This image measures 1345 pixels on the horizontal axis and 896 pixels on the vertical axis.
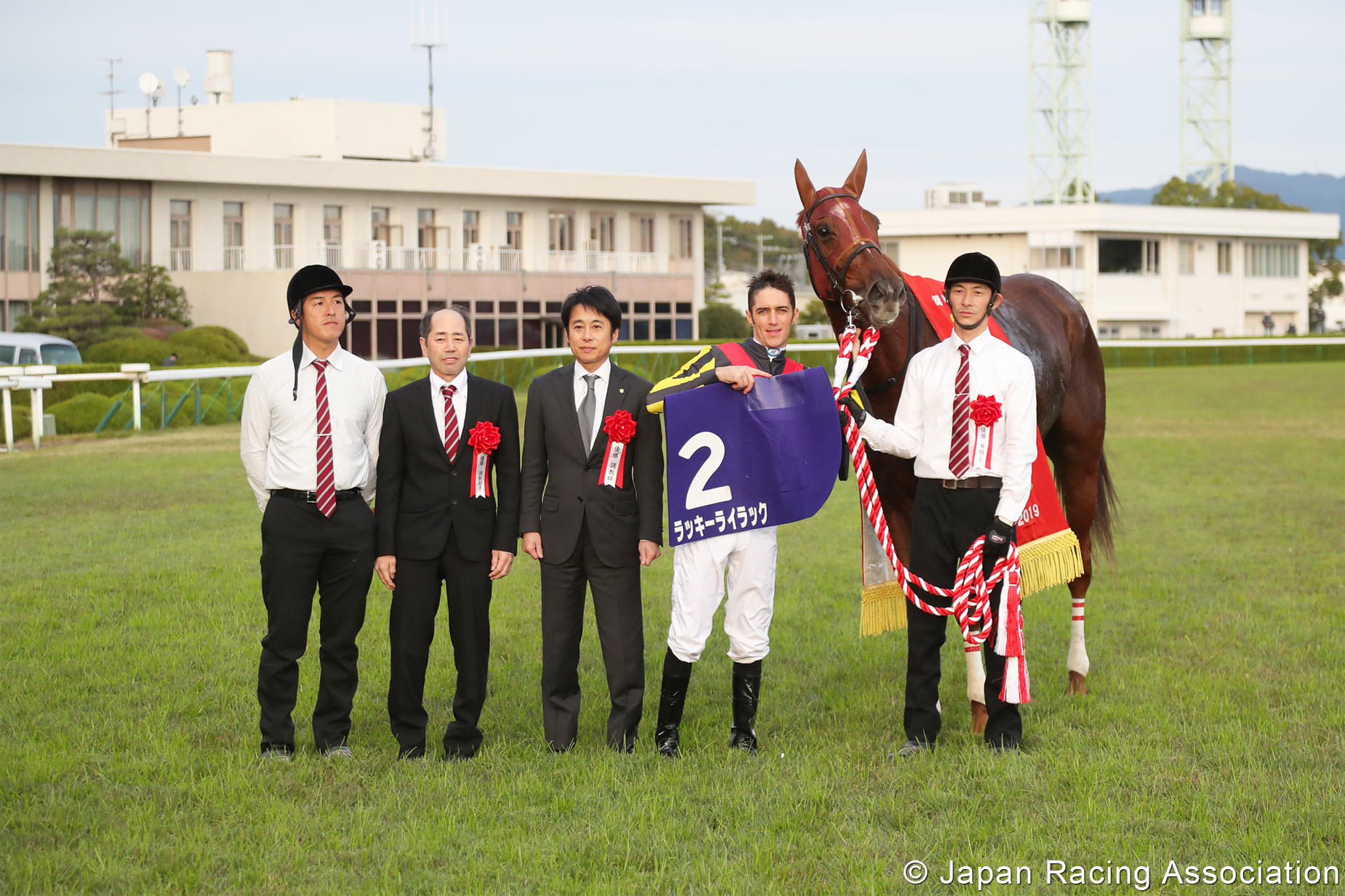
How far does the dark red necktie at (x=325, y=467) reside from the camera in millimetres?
4750

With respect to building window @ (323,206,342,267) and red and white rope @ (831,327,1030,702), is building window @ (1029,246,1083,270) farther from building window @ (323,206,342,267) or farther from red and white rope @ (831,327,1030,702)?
red and white rope @ (831,327,1030,702)

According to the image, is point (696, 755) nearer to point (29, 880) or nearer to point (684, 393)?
point (684, 393)

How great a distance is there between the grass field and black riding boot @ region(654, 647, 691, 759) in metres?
0.16

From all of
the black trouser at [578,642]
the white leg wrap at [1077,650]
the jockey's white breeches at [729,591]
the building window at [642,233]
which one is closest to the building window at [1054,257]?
the building window at [642,233]

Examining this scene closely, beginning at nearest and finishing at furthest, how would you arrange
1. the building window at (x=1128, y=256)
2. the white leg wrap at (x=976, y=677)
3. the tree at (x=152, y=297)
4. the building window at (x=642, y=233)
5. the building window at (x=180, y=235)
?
the white leg wrap at (x=976, y=677) → the tree at (x=152, y=297) → the building window at (x=180, y=235) → the building window at (x=642, y=233) → the building window at (x=1128, y=256)

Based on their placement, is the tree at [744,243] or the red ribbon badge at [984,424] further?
the tree at [744,243]

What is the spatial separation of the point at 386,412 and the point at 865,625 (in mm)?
2206

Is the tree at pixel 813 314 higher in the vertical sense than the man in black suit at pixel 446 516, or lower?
higher

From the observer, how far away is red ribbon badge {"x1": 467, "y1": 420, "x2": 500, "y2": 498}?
4730 millimetres

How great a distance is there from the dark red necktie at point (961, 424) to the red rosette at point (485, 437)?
167 cm

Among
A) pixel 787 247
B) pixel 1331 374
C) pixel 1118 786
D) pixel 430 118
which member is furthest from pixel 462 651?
pixel 787 247

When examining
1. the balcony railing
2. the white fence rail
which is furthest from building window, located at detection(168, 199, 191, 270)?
the white fence rail

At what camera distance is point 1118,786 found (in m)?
4.43

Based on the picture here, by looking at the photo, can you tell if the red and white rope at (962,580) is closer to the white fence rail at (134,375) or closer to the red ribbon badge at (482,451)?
the red ribbon badge at (482,451)
